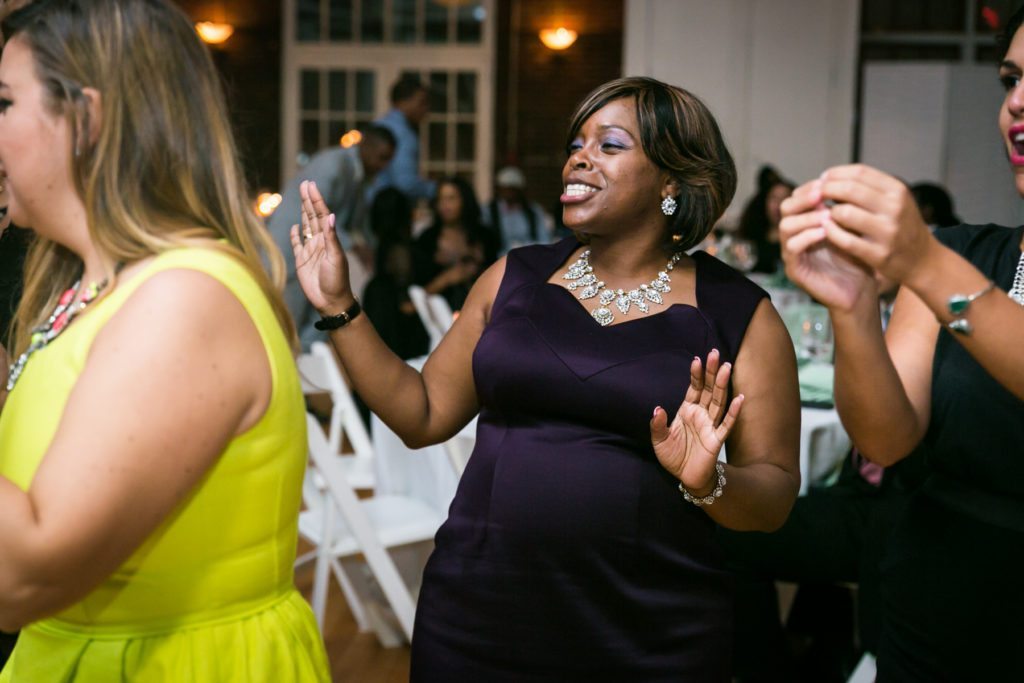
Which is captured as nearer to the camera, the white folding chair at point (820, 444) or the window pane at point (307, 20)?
the white folding chair at point (820, 444)

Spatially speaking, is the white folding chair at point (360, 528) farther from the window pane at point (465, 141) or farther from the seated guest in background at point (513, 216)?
the window pane at point (465, 141)

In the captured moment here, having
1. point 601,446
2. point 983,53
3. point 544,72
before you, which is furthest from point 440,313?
point 983,53

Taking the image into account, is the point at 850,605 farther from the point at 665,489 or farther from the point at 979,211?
the point at 979,211

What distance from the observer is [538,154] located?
11.8 meters

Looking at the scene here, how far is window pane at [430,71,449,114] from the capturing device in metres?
11.7

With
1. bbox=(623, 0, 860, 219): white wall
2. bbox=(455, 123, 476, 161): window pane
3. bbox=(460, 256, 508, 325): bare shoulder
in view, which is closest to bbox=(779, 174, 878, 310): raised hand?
bbox=(460, 256, 508, 325): bare shoulder

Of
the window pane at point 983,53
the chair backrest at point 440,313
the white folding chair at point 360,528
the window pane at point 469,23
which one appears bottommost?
the white folding chair at point 360,528

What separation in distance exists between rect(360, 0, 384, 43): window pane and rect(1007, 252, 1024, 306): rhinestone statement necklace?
10655 millimetres

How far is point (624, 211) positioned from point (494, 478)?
0.47m

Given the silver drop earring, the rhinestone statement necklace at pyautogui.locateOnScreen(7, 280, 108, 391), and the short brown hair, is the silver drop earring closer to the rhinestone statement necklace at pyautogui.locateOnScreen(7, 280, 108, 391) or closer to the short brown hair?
the short brown hair

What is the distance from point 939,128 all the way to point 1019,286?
9558 mm

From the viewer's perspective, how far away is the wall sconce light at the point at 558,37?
11.6m

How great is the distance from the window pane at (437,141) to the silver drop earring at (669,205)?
10087 millimetres

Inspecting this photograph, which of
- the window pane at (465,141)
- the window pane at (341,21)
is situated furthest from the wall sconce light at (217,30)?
the window pane at (465,141)
